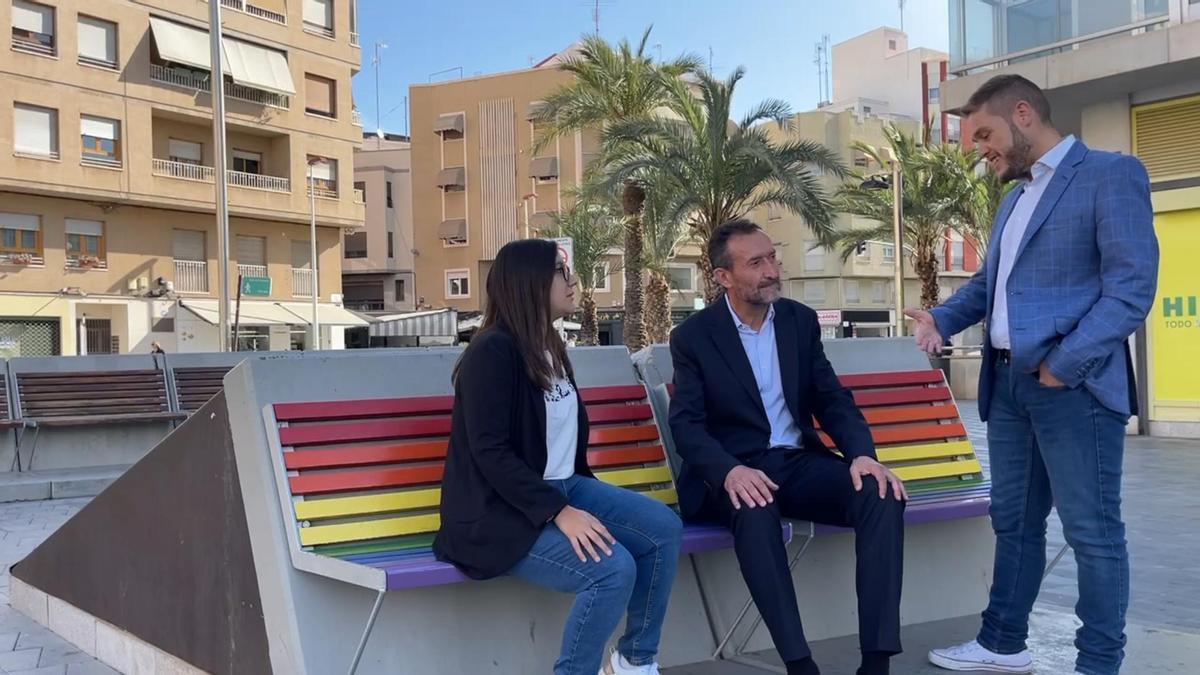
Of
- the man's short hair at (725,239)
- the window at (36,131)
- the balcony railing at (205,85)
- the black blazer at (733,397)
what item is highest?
the balcony railing at (205,85)

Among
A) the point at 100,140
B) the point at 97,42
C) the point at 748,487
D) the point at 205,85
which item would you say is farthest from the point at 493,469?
the point at 205,85

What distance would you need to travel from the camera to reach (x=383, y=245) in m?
64.6

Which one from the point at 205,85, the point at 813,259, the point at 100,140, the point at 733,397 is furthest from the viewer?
the point at 813,259

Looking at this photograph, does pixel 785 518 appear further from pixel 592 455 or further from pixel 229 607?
pixel 229 607

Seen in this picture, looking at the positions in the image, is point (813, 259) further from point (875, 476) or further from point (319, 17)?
point (875, 476)

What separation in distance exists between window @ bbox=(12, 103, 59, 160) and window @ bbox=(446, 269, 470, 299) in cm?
3007

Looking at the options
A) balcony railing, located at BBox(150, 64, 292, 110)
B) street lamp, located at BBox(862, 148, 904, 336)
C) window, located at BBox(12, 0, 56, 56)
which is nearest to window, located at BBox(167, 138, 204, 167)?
balcony railing, located at BBox(150, 64, 292, 110)

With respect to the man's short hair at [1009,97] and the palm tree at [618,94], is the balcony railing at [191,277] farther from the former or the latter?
the man's short hair at [1009,97]

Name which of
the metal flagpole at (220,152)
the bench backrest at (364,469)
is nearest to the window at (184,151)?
the metal flagpole at (220,152)

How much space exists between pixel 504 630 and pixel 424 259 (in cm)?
6176

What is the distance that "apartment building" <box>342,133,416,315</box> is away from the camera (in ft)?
211

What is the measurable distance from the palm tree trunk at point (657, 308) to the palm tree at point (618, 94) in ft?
2.83

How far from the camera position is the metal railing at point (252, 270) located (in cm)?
4144

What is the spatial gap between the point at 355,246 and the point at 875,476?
62989 millimetres
